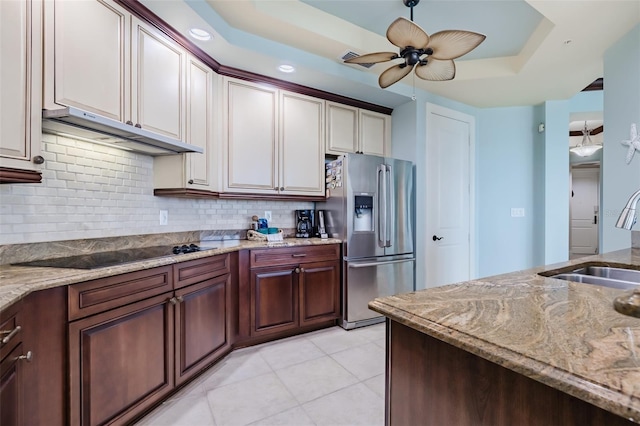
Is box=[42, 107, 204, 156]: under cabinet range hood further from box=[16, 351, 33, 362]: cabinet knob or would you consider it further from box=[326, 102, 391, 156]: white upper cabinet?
box=[326, 102, 391, 156]: white upper cabinet

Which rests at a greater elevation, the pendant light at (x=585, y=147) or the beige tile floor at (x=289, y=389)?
the pendant light at (x=585, y=147)

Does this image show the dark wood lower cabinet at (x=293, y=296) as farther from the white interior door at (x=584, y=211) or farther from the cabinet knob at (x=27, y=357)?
the white interior door at (x=584, y=211)

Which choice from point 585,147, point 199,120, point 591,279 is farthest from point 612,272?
point 585,147

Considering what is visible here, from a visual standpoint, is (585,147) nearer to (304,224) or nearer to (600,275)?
(600,275)

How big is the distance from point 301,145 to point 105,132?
170cm

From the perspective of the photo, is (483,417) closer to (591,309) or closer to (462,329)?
(462,329)

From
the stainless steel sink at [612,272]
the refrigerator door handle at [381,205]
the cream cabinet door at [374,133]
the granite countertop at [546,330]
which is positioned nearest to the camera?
the granite countertop at [546,330]

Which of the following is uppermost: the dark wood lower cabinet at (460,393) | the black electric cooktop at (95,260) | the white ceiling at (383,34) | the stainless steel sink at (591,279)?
the white ceiling at (383,34)

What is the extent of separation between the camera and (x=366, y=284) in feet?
9.84

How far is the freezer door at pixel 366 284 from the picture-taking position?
292cm

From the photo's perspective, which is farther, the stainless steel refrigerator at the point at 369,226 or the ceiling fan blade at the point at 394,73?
the stainless steel refrigerator at the point at 369,226

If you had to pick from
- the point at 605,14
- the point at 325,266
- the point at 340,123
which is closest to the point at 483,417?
the point at 325,266

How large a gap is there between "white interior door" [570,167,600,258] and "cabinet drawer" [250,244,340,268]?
6863mm

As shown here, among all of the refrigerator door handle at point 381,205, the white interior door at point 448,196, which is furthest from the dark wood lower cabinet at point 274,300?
the white interior door at point 448,196
